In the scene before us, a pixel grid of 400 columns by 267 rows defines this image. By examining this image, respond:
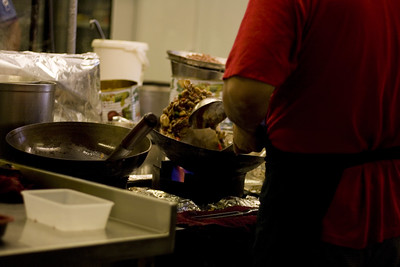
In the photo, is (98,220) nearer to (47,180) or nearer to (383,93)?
(47,180)

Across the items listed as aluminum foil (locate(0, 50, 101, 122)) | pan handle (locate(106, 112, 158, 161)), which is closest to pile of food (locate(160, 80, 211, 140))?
aluminum foil (locate(0, 50, 101, 122))

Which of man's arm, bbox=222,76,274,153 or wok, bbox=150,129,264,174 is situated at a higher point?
man's arm, bbox=222,76,274,153

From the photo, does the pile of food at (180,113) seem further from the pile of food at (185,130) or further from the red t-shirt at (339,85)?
the red t-shirt at (339,85)

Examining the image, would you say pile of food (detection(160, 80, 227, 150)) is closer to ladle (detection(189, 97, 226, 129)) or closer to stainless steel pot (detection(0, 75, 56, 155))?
ladle (detection(189, 97, 226, 129))

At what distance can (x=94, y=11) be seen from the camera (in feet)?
17.9

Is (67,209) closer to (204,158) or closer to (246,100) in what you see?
(246,100)

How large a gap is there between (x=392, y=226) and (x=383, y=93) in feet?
1.24

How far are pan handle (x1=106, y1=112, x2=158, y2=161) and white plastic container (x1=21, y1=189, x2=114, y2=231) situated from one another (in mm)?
385

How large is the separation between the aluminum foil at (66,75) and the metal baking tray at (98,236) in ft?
3.19

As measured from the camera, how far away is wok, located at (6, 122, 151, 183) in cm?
162

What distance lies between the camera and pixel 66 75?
7.93 ft

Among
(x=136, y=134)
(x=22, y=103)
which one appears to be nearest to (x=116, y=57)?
(x=22, y=103)

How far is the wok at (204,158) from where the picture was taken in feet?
6.61

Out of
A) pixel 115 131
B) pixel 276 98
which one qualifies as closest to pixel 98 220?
pixel 276 98
